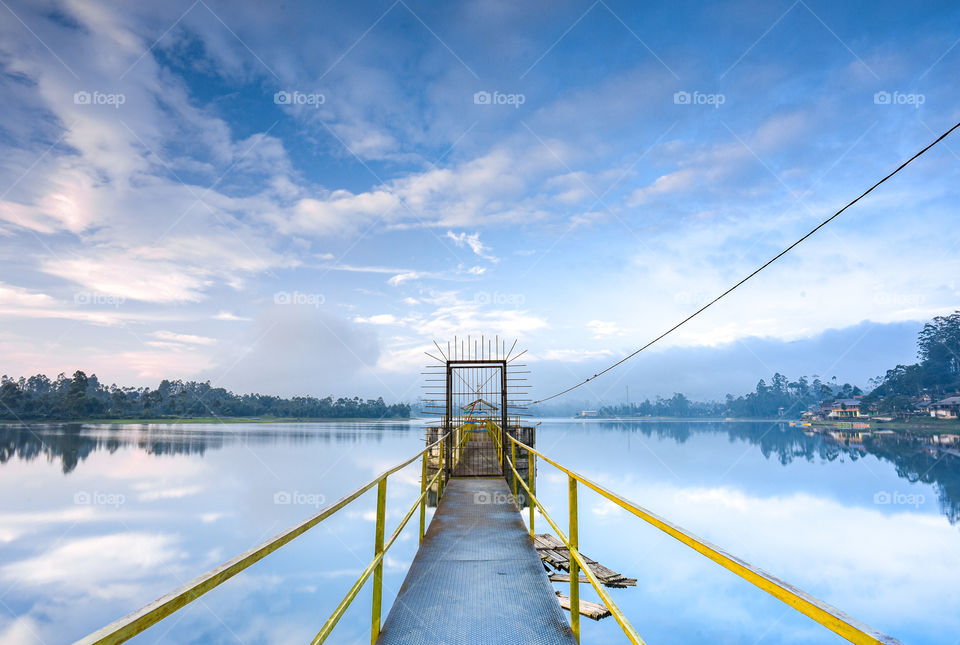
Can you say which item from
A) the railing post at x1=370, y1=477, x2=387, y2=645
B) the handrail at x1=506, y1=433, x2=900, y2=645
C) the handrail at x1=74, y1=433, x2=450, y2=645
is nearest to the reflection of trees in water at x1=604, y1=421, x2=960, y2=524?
the railing post at x1=370, y1=477, x2=387, y2=645

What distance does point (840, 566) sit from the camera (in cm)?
2259

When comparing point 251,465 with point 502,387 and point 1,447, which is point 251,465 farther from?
point 502,387

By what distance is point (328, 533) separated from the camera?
2984 cm

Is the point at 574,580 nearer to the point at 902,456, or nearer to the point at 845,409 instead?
the point at 902,456

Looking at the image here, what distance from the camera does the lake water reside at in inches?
721

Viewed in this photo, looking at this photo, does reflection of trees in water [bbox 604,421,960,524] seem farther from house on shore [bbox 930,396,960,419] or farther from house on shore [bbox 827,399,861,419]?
house on shore [bbox 827,399,861,419]

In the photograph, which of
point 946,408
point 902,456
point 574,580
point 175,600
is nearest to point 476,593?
point 574,580

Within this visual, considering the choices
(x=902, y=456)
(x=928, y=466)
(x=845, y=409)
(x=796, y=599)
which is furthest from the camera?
(x=845, y=409)

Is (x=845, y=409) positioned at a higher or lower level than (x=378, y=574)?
lower

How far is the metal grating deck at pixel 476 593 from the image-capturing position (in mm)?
3146

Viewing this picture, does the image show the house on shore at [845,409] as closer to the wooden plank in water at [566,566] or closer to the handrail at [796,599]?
the wooden plank in water at [566,566]

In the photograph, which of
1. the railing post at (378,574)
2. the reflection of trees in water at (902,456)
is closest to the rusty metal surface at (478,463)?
the railing post at (378,574)

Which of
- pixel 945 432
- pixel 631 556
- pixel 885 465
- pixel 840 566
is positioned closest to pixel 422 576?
pixel 631 556

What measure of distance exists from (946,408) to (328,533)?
85811 mm
